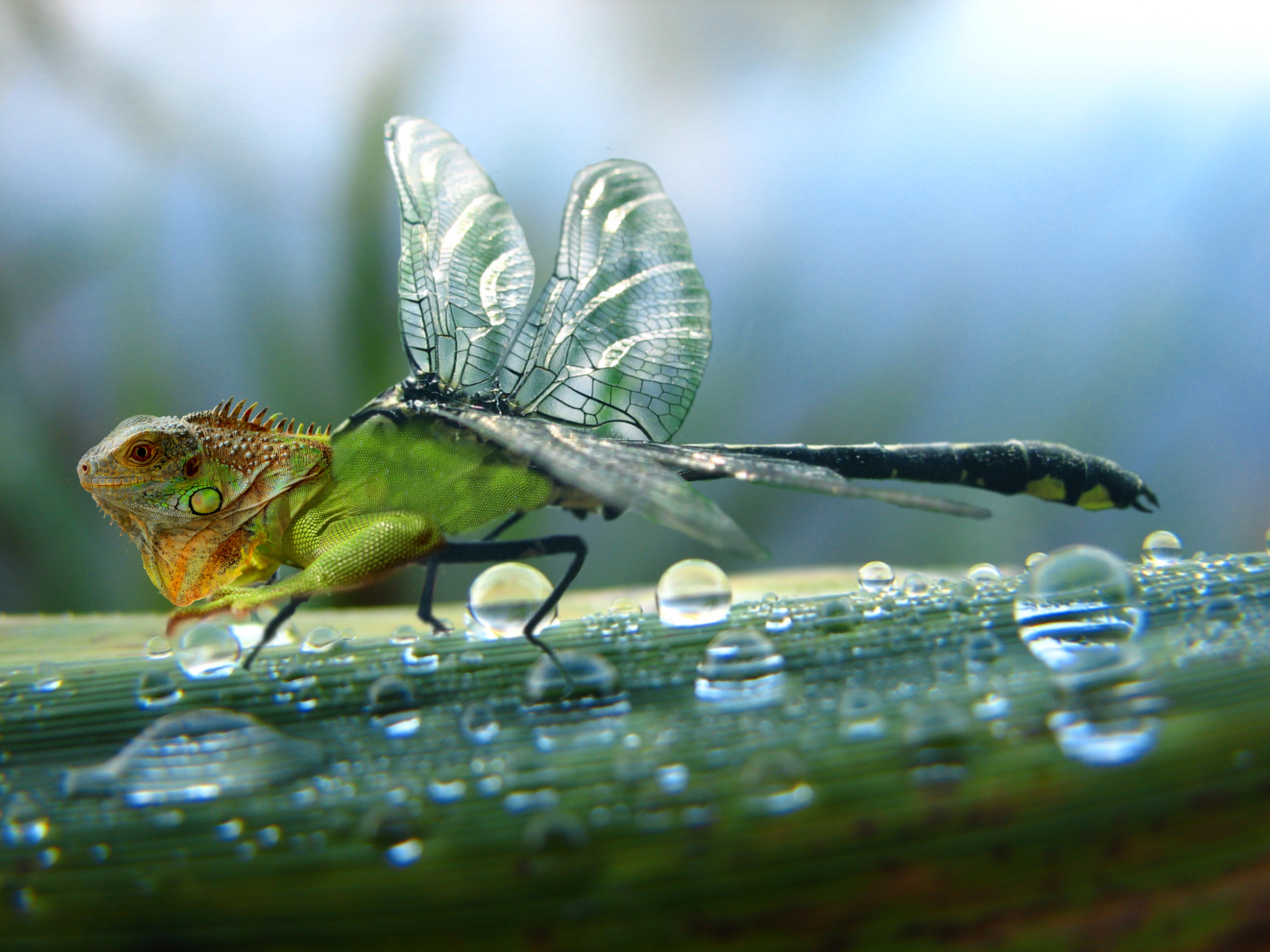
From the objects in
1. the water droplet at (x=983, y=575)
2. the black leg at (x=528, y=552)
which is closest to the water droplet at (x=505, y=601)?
the black leg at (x=528, y=552)

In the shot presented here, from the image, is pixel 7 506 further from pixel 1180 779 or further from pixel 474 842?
pixel 1180 779

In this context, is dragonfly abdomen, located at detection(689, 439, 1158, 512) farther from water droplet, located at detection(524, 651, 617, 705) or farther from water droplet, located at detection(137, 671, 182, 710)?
water droplet, located at detection(137, 671, 182, 710)

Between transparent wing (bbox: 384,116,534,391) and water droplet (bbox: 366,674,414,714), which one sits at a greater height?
transparent wing (bbox: 384,116,534,391)

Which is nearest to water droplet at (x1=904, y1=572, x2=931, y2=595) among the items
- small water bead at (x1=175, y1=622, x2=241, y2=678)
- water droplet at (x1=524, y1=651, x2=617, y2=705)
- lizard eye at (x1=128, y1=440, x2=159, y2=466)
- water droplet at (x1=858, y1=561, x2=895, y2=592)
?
water droplet at (x1=858, y1=561, x2=895, y2=592)

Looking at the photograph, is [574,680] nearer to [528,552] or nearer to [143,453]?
[528,552]

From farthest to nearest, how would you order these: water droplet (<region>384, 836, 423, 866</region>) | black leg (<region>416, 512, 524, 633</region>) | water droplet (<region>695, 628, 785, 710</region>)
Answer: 1. black leg (<region>416, 512, 524, 633</region>)
2. water droplet (<region>695, 628, 785, 710</region>)
3. water droplet (<region>384, 836, 423, 866</region>)

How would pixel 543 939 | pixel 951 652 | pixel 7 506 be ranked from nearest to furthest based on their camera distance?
pixel 543 939 → pixel 951 652 → pixel 7 506

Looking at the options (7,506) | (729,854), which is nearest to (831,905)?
(729,854)

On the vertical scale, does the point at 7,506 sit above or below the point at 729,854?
below
